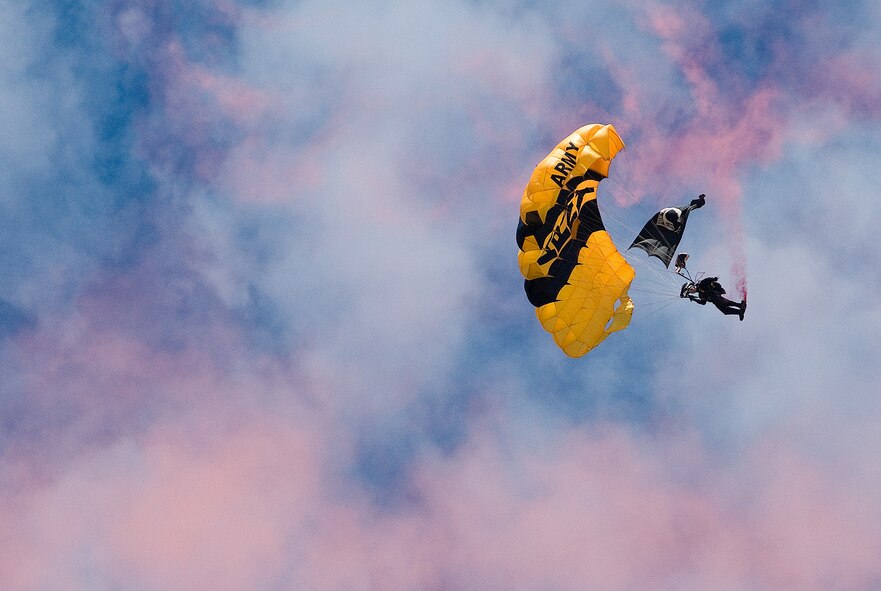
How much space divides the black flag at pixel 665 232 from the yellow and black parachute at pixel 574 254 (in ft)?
7.49

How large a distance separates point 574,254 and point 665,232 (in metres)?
3.91

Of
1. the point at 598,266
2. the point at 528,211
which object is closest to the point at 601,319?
the point at 598,266

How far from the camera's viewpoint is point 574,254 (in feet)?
147

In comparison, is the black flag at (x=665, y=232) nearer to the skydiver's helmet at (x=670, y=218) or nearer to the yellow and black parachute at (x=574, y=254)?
the skydiver's helmet at (x=670, y=218)

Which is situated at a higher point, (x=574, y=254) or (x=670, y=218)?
(x=670, y=218)

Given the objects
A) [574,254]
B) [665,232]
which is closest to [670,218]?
[665,232]

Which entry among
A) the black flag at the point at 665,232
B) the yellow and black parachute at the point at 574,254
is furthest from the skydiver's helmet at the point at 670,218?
the yellow and black parachute at the point at 574,254

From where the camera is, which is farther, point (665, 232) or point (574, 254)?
point (665, 232)

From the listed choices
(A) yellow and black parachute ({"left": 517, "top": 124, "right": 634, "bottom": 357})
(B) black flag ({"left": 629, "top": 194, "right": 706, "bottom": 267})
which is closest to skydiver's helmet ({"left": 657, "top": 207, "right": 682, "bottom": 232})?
(B) black flag ({"left": 629, "top": 194, "right": 706, "bottom": 267})

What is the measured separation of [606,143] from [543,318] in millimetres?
6826

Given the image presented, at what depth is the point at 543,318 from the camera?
4475 cm

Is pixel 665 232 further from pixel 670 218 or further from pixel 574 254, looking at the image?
pixel 574 254

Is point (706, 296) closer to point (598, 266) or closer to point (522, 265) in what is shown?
point (598, 266)

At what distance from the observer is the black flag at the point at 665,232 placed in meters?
45.8
